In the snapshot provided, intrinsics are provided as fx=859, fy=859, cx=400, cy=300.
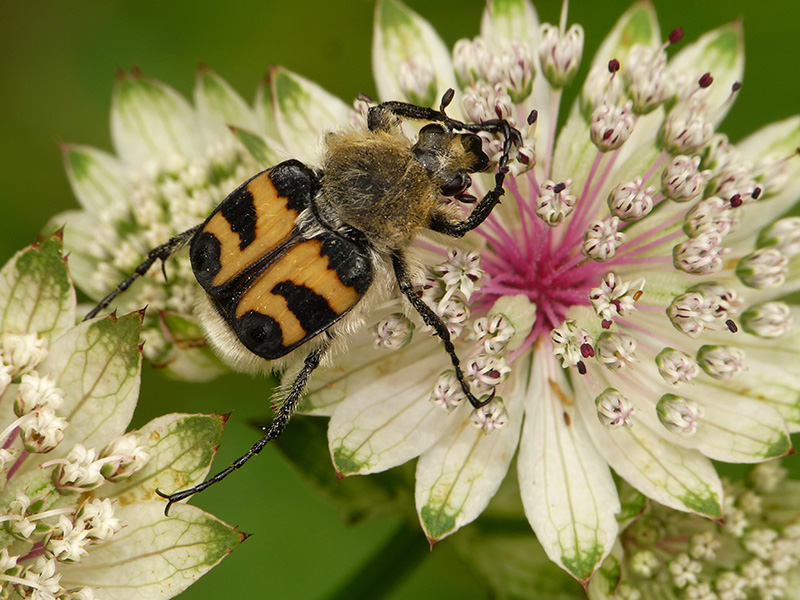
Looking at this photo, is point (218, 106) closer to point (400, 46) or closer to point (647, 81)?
Answer: point (400, 46)

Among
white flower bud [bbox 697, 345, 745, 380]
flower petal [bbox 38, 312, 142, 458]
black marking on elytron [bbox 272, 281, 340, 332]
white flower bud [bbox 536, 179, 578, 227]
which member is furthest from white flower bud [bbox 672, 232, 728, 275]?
flower petal [bbox 38, 312, 142, 458]

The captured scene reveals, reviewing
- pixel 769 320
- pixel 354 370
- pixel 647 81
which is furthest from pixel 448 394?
pixel 647 81

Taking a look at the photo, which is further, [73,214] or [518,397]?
[73,214]

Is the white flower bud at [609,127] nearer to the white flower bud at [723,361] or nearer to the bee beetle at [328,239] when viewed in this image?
the bee beetle at [328,239]

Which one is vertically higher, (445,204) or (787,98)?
(445,204)

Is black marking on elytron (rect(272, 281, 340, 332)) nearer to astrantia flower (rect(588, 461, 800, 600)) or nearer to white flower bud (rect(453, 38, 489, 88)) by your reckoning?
white flower bud (rect(453, 38, 489, 88))

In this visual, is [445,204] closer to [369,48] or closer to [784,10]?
[369,48]

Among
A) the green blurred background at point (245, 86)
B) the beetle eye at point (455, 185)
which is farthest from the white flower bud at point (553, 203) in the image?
the green blurred background at point (245, 86)

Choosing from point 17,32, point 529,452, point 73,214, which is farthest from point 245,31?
point 529,452
